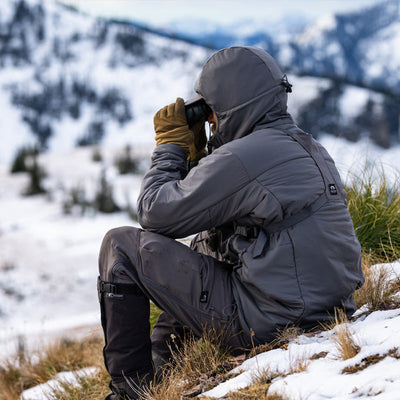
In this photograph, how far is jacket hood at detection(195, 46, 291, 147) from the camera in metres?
2.19

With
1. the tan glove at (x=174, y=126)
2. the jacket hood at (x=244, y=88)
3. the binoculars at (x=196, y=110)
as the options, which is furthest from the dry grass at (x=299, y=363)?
the binoculars at (x=196, y=110)

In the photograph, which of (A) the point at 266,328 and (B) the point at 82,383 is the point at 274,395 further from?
(B) the point at 82,383

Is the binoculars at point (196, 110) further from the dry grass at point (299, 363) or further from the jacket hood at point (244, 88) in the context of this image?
the dry grass at point (299, 363)

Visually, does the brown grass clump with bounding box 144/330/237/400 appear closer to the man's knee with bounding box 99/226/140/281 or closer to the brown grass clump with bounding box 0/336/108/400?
the man's knee with bounding box 99/226/140/281

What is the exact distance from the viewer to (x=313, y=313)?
2168 millimetres

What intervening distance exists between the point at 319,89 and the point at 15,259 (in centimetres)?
2602

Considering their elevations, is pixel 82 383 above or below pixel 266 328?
below

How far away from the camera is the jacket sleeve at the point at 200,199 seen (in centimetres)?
205

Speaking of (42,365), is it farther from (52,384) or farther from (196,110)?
(196,110)

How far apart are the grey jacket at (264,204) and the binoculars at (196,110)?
0.59 ft

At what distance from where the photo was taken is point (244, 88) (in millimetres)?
2186

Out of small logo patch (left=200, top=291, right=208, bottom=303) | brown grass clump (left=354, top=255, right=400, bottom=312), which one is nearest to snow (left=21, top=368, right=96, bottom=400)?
small logo patch (left=200, top=291, right=208, bottom=303)

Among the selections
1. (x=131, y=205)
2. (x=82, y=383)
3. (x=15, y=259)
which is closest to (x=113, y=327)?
(x=82, y=383)

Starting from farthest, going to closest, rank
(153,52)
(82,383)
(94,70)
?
(153,52), (94,70), (82,383)
